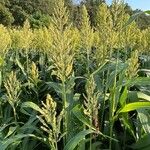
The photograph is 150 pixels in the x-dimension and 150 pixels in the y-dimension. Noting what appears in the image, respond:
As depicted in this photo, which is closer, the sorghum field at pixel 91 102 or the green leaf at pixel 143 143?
the sorghum field at pixel 91 102

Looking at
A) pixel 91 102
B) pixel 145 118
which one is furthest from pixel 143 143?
pixel 91 102

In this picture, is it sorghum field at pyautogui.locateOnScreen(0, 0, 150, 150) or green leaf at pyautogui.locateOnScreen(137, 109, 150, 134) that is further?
green leaf at pyautogui.locateOnScreen(137, 109, 150, 134)

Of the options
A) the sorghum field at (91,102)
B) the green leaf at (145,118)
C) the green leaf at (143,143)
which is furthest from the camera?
the green leaf at (145,118)

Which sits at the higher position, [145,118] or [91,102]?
[91,102]

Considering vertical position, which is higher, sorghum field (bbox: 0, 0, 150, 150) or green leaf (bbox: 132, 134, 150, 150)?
sorghum field (bbox: 0, 0, 150, 150)

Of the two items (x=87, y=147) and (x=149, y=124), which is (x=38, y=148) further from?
(x=149, y=124)

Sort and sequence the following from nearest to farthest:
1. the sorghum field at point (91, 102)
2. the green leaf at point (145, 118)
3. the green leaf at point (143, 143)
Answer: the sorghum field at point (91, 102) < the green leaf at point (143, 143) < the green leaf at point (145, 118)

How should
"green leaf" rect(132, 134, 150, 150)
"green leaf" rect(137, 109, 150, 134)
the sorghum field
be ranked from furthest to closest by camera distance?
"green leaf" rect(137, 109, 150, 134)
"green leaf" rect(132, 134, 150, 150)
the sorghum field

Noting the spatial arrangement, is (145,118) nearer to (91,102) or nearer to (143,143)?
(143,143)

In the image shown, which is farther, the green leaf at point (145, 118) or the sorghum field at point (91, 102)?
the green leaf at point (145, 118)

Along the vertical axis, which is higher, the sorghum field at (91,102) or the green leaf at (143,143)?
the sorghum field at (91,102)

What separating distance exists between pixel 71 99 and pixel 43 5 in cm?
4506

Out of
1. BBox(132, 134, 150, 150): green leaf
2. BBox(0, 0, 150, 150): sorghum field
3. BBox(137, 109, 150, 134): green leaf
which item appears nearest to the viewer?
BBox(0, 0, 150, 150): sorghum field

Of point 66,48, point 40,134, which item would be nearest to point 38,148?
point 40,134
